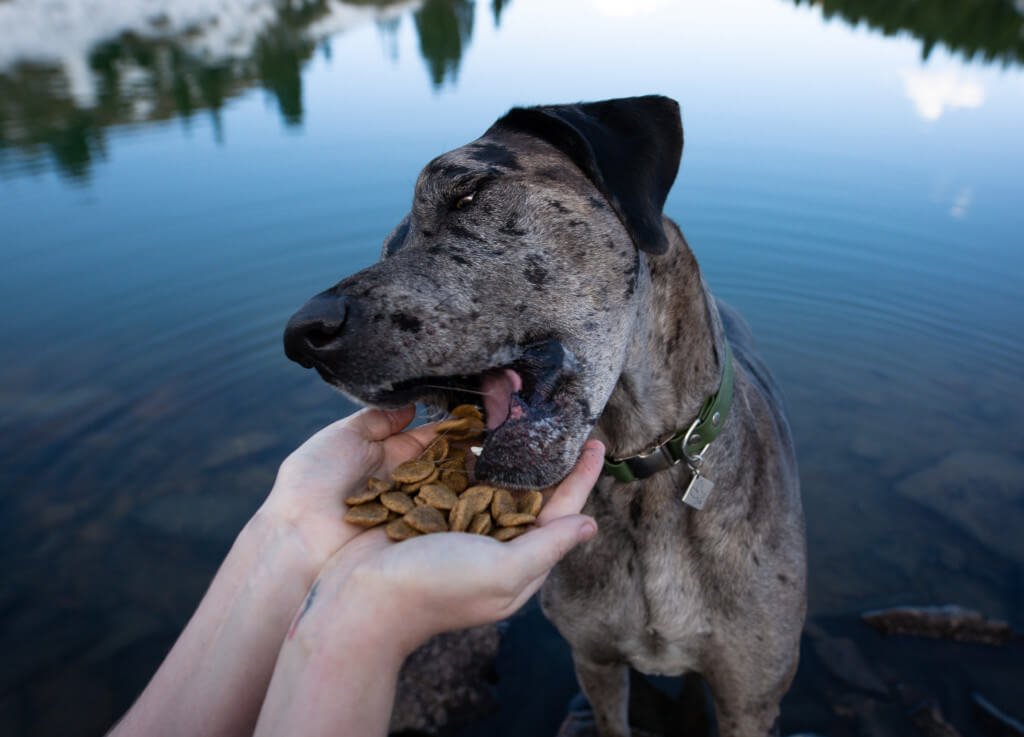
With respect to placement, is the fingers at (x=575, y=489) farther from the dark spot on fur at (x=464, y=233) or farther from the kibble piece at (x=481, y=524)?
the dark spot on fur at (x=464, y=233)

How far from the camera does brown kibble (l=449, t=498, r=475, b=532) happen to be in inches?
70.1

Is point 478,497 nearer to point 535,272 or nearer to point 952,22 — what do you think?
point 535,272

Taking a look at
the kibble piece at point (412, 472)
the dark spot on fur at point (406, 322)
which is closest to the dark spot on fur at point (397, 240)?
the dark spot on fur at point (406, 322)

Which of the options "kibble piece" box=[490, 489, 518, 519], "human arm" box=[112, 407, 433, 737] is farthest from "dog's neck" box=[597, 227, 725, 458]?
"human arm" box=[112, 407, 433, 737]

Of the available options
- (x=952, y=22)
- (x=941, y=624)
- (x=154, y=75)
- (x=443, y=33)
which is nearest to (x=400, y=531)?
(x=941, y=624)

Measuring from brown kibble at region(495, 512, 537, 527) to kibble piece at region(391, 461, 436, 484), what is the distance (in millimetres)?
323

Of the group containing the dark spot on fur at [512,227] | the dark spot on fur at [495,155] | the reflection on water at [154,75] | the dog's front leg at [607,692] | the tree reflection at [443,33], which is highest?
the dark spot on fur at [495,155]

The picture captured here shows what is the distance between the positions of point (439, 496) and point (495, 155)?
3.37ft

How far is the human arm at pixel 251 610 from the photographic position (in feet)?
5.81

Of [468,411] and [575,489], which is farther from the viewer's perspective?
[468,411]

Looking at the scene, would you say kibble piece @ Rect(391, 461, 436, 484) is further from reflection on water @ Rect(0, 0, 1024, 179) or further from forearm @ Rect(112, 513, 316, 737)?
reflection on water @ Rect(0, 0, 1024, 179)

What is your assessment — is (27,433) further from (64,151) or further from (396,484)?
(64,151)

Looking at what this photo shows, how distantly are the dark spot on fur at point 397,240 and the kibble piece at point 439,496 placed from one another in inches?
32.9

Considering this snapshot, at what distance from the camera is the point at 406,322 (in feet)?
5.58
